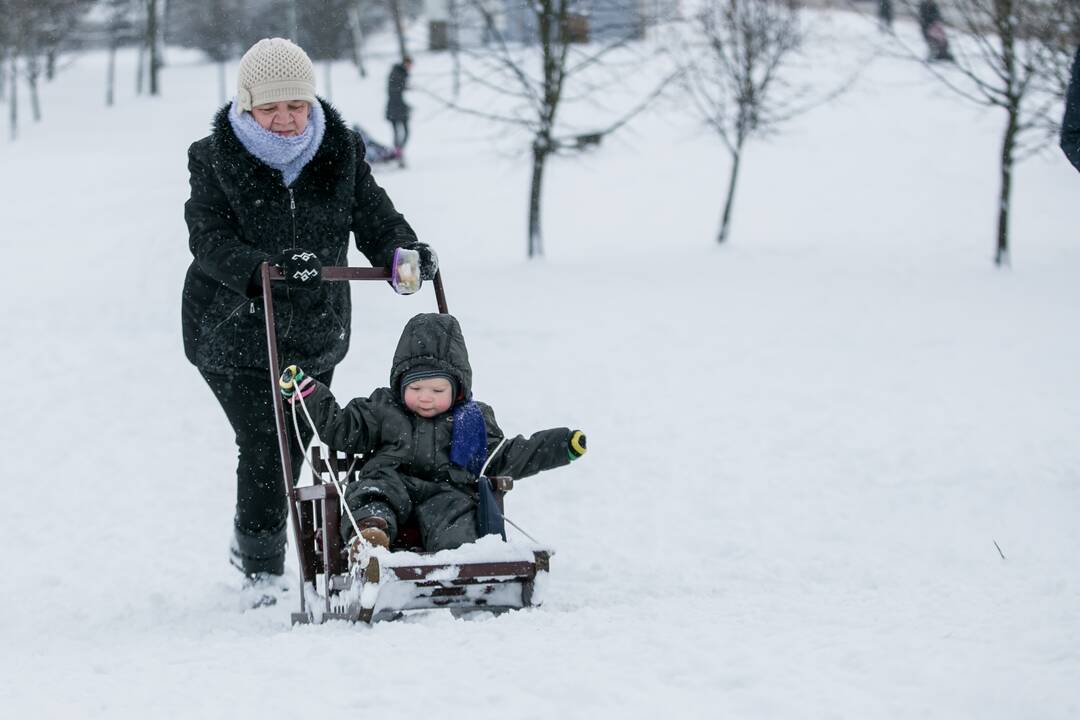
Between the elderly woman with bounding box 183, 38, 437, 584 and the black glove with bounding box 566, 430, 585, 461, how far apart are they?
0.76m


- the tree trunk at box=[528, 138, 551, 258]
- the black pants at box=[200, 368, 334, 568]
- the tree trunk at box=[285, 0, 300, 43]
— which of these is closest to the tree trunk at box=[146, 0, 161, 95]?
the tree trunk at box=[285, 0, 300, 43]

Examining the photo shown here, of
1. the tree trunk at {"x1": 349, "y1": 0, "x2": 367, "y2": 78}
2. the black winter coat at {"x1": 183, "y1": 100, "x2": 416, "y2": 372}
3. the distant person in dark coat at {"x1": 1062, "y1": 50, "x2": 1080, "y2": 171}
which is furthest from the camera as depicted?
the tree trunk at {"x1": 349, "y1": 0, "x2": 367, "y2": 78}

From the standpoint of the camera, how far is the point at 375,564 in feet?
13.2

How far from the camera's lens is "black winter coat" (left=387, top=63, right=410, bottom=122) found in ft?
75.5

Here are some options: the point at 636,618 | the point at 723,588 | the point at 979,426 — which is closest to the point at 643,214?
the point at 979,426

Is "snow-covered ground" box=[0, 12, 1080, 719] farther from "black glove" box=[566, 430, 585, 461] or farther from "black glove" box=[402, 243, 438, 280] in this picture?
"black glove" box=[402, 243, 438, 280]

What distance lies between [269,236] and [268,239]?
0.01 metres

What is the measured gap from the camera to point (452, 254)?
17.5 meters

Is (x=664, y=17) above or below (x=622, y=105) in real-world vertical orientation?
above

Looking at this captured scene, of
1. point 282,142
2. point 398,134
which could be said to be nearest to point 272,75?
point 282,142

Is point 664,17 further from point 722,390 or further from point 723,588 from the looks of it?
point 723,588

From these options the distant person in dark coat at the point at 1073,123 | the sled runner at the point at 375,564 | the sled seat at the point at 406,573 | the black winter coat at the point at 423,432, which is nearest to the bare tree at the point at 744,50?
the distant person in dark coat at the point at 1073,123

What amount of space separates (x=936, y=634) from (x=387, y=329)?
879 centimetres

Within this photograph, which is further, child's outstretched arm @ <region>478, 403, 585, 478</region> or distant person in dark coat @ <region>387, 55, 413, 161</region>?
distant person in dark coat @ <region>387, 55, 413, 161</region>
